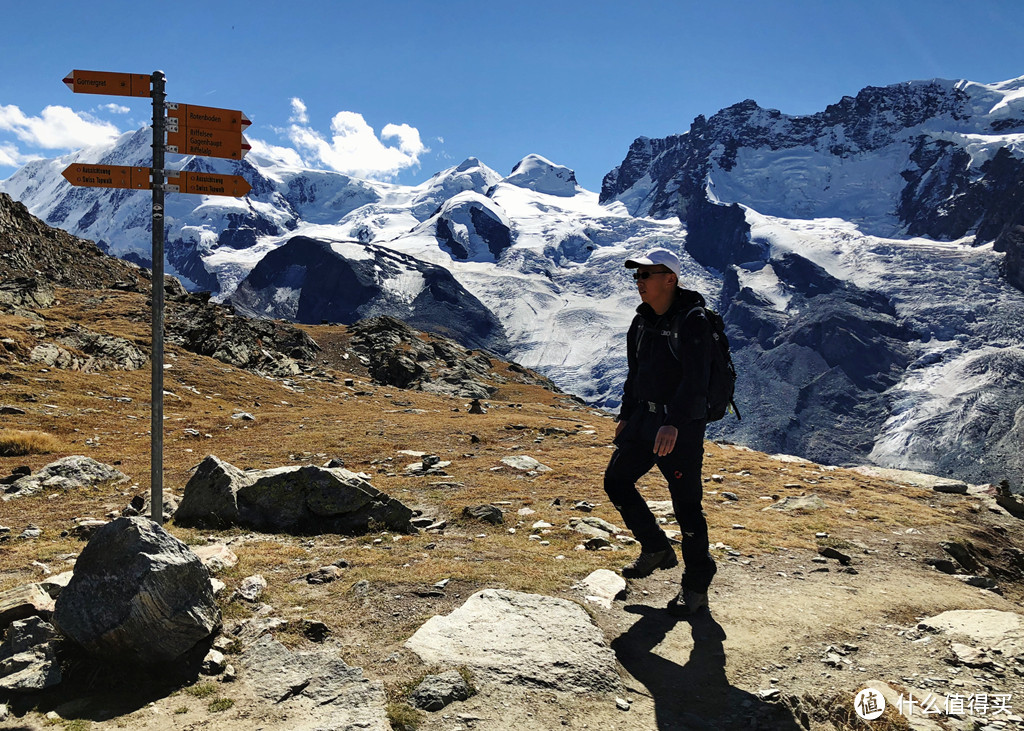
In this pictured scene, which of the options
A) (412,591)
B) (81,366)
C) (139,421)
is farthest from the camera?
(81,366)

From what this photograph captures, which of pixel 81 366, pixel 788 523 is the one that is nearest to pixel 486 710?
pixel 788 523

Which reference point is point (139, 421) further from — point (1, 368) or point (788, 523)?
point (788, 523)

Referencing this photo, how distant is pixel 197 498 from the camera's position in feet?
35.9

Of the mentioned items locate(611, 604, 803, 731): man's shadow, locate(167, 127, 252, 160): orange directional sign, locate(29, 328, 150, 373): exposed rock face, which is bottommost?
locate(611, 604, 803, 731): man's shadow

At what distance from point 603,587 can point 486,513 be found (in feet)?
14.1

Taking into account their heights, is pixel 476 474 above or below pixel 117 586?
below

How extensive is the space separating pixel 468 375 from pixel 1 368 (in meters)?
52.4

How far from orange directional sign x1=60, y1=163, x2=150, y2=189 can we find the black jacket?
614 cm

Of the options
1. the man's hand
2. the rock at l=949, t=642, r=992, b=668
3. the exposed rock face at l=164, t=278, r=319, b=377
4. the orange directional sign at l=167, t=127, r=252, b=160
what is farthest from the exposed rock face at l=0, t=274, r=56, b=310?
the rock at l=949, t=642, r=992, b=668

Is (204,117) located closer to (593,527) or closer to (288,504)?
(288,504)

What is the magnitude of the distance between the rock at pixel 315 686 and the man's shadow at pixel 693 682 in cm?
240

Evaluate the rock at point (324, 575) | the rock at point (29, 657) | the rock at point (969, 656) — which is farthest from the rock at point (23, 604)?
the rock at point (969, 656)

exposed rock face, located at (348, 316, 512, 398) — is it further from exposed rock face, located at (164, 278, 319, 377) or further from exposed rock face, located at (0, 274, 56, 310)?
exposed rock face, located at (0, 274, 56, 310)

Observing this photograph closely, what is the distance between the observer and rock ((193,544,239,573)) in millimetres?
7972
